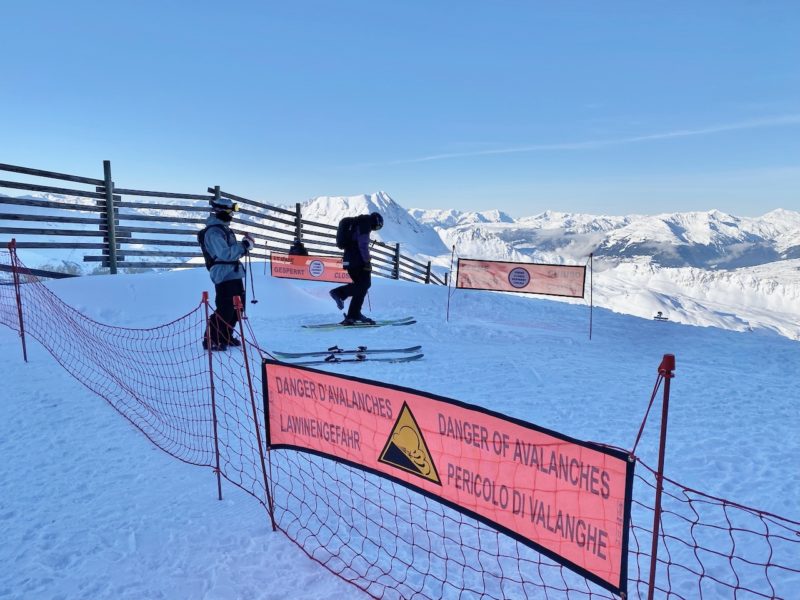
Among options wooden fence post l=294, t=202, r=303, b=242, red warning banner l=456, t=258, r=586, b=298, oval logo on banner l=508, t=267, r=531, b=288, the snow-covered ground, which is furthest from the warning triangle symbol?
wooden fence post l=294, t=202, r=303, b=242

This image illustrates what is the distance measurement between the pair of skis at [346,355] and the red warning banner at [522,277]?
4.48 m

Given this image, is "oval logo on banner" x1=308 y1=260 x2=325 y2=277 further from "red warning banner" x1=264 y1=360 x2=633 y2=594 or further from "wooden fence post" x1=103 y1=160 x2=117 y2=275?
"red warning banner" x1=264 y1=360 x2=633 y2=594

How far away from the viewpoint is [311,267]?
1266 centimetres

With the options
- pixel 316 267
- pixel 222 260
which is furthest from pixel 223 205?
pixel 316 267

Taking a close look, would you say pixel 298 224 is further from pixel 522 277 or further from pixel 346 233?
pixel 522 277

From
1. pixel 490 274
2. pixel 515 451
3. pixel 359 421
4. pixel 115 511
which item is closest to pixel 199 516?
pixel 115 511

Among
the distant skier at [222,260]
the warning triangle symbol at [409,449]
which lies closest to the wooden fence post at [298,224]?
the distant skier at [222,260]

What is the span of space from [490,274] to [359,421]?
9.82 meters

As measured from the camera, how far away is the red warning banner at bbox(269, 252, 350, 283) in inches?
496

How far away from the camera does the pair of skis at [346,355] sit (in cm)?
693

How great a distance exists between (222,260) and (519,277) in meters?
7.52

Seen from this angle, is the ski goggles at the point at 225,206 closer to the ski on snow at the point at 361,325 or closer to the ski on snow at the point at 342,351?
the ski on snow at the point at 342,351

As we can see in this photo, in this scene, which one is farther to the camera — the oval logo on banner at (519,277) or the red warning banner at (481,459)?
the oval logo on banner at (519,277)

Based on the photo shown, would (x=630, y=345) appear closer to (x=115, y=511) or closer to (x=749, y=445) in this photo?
(x=749, y=445)
